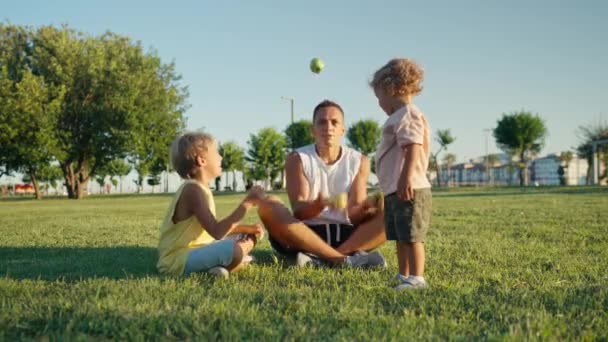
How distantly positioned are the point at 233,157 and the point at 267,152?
6857 millimetres

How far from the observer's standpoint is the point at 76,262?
16.3ft

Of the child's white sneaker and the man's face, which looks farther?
the man's face

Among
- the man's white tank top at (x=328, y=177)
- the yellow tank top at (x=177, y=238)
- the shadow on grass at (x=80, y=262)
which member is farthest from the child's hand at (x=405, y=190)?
the shadow on grass at (x=80, y=262)

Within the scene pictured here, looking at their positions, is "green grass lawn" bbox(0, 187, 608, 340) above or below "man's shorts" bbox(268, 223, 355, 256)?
below

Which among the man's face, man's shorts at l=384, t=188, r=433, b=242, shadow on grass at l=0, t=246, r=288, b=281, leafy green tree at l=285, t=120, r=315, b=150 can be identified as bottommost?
shadow on grass at l=0, t=246, r=288, b=281

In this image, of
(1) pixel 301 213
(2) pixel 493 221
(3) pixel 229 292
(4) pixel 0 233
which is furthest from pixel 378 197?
(4) pixel 0 233

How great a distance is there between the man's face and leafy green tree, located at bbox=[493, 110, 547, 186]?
6248 cm

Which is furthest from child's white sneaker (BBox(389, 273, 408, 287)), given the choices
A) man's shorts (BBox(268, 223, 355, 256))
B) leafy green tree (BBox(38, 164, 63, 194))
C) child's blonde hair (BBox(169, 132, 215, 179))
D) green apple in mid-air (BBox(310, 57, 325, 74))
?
leafy green tree (BBox(38, 164, 63, 194))

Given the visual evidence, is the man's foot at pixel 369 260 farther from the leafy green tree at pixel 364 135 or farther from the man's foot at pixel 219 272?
the leafy green tree at pixel 364 135

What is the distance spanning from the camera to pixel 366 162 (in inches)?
194

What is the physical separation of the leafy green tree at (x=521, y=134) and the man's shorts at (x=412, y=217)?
63.2m

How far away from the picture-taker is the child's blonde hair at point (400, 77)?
3.64 m

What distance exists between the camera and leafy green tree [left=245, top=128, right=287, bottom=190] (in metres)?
69.3

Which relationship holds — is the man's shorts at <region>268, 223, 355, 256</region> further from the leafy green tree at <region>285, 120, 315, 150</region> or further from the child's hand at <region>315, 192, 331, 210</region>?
the leafy green tree at <region>285, 120, 315, 150</region>
